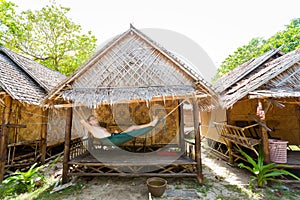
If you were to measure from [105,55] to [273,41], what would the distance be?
46.1ft

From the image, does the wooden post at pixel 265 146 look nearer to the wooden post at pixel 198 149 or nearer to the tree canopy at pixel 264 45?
the wooden post at pixel 198 149

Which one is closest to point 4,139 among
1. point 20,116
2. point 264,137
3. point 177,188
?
point 20,116

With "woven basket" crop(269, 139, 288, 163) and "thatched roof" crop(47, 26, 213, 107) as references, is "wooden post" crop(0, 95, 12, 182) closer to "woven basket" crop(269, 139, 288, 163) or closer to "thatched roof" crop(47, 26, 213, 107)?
"thatched roof" crop(47, 26, 213, 107)

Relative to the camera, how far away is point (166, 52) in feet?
12.5

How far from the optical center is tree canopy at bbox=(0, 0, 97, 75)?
10.1 meters

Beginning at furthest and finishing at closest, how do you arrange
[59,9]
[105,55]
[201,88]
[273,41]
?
[273,41] → [59,9] → [105,55] → [201,88]

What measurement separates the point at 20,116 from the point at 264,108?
6893 mm

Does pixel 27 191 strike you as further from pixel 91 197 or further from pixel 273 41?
pixel 273 41

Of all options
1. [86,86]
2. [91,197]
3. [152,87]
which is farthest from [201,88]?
[91,197]

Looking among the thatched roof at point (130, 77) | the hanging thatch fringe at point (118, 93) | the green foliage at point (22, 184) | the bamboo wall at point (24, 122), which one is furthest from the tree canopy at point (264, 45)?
the green foliage at point (22, 184)

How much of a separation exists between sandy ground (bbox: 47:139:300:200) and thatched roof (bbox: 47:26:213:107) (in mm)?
1870

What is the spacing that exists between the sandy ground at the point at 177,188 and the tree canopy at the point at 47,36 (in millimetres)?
10416

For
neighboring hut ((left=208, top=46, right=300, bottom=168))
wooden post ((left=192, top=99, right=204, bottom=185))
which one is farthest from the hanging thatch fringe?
neighboring hut ((left=208, top=46, right=300, bottom=168))

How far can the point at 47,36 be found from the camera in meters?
11.3
